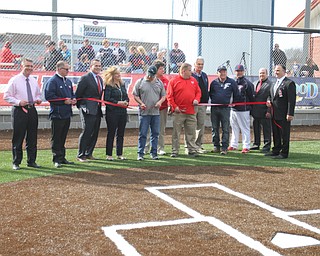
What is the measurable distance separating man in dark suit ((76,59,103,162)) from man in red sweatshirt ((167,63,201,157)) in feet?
5.09

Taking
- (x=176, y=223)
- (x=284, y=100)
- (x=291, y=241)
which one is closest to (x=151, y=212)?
(x=176, y=223)

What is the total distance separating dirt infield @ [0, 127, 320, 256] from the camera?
4438 millimetres

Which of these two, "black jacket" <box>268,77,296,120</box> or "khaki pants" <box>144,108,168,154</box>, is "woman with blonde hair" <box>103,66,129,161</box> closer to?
"khaki pants" <box>144,108,168,154</box>

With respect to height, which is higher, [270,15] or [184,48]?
[270,15]

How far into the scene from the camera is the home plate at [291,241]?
450cm

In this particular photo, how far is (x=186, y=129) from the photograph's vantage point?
990 centimetres

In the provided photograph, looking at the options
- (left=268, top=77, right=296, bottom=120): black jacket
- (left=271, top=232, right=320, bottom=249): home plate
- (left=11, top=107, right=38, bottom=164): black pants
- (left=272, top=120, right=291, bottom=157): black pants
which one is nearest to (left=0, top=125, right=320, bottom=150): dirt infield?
(left=11, top=107, right=38, bottom=164): black pants

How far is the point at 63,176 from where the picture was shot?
7.70 meters

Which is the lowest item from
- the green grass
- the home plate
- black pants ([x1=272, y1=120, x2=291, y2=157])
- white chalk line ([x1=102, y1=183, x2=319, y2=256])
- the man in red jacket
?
the home plate

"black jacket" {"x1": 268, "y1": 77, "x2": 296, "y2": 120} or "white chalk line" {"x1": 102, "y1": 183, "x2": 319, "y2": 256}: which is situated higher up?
"black jacket" {"x1": 268, "y1": 77, "x2": 296, "y2": 120}

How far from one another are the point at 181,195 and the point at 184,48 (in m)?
8.15

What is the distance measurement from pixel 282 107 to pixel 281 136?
679 millimetres

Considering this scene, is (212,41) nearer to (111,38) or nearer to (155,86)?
(111,38)

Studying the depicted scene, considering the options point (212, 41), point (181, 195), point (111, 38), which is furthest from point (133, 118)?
point (181, 195)
